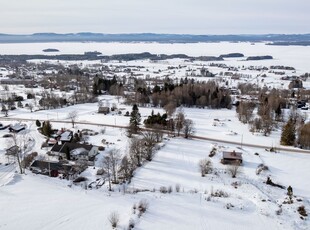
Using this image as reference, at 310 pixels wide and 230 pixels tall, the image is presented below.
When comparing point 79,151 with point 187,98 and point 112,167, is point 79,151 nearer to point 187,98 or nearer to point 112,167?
point 112,167

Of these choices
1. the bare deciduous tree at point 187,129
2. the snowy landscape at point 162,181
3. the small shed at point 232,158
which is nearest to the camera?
the snowy landscape at point 162,181

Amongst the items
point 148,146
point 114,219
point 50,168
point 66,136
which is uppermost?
point 114,219

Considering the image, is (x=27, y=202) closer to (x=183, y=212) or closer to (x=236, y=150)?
(x=183, y=212)

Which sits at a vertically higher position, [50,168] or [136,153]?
[136,153]

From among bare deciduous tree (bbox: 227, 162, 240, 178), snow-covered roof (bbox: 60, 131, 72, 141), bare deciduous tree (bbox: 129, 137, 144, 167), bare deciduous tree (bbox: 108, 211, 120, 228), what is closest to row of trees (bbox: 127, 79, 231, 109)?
snow-covered roof (bbox: 60, 131, 72, 141)

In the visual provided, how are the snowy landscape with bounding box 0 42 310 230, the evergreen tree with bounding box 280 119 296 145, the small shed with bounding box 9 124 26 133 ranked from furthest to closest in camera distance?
the small shed with bounding box 9 124 26 133 < the evergreen tree with bounding box 280 119 296 145 < the snowy landscape with bounding box 0 42 310 230

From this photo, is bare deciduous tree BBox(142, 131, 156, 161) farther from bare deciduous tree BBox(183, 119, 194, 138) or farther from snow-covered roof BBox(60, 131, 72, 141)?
snow-covered roof BBox(60, 131, 72, 141)

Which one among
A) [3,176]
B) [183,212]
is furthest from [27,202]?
[183,212]

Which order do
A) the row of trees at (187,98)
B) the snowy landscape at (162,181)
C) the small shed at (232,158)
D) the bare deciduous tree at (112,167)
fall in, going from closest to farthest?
the snowy landscape at (162,181)
the bare deciduous tree at (112,167)
the small shed at (232,158)
the row of trees at (187,98)

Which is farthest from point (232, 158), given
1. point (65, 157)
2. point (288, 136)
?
point (65, 157)

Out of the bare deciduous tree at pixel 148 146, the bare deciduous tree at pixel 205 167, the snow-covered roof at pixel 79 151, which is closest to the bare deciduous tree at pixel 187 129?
the bare deciduous tree at pixel 148 146

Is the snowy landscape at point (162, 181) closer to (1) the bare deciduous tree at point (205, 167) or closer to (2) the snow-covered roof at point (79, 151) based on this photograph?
(1) the bare deciduous tree at point (205, 167)
